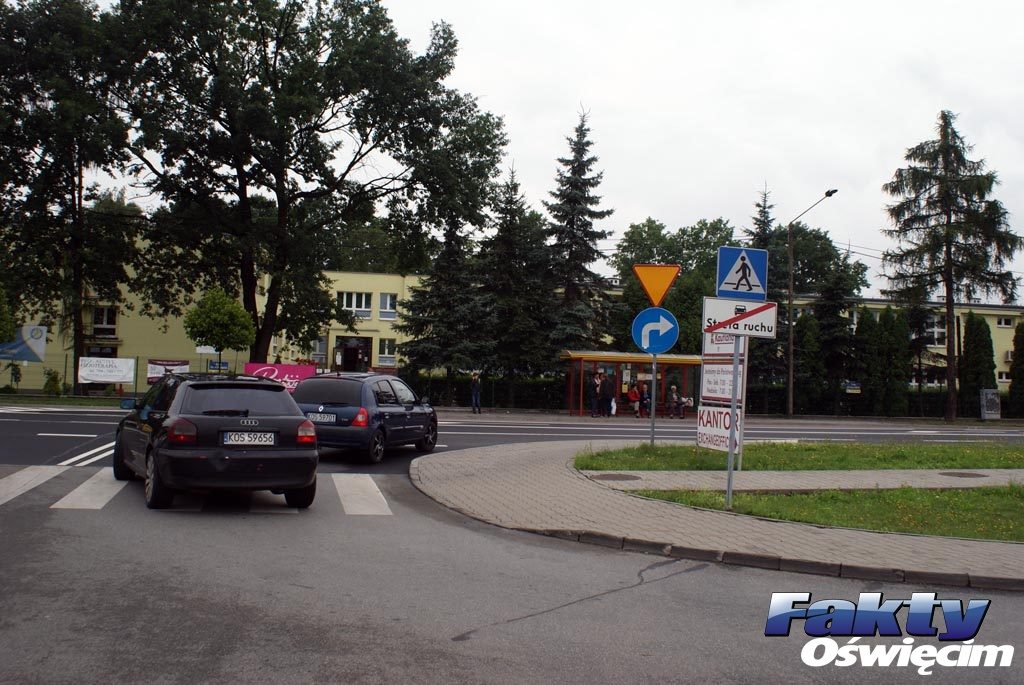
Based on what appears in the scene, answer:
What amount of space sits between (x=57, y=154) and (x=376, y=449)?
25177 mm

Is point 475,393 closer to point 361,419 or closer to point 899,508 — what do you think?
point 361,419

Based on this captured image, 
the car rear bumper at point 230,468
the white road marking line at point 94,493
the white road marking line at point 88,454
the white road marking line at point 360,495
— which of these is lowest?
the white road marking line at point 360,495

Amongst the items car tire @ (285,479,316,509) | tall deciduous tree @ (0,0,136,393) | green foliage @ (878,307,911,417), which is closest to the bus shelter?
green foliage @ (878,307,911,417)

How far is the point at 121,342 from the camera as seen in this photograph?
2092 inches

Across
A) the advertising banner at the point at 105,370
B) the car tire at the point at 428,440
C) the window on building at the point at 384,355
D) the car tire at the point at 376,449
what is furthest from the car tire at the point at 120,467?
the window on building at the point at 384,355

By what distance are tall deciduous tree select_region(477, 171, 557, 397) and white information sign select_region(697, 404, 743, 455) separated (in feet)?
84.2

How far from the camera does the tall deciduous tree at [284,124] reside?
103 feet

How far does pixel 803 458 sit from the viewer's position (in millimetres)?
16344

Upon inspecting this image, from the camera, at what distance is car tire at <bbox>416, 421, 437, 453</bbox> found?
1702cm

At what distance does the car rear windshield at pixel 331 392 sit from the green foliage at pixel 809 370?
119 feet

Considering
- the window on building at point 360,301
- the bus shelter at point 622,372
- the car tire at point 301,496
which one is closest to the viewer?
the car tire at point 301,496

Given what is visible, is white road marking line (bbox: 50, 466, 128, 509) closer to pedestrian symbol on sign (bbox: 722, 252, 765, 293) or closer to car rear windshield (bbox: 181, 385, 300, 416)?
car rear windshield (bbox: 181, 385, 300, 416)

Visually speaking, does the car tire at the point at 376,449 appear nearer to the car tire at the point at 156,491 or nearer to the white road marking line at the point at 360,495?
the white road marking line at the point at 360,495

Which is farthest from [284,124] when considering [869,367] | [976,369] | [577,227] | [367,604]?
[976,369]
